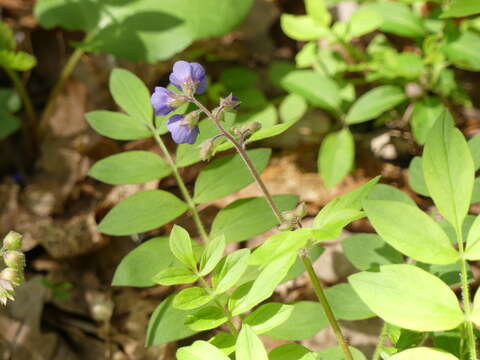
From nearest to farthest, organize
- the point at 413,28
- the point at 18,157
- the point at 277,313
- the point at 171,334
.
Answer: the point at 277,313 → the point at 171,334 → the point at 413,28 → the point at 18,157

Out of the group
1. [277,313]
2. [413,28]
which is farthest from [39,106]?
[277,313]

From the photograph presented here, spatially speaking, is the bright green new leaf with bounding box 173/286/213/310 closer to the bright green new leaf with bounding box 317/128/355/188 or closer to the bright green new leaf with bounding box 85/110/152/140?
the bright green new leaf with bounding box 85/110/152/140

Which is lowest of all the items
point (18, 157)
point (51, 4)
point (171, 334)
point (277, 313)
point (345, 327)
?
point (345, 327)

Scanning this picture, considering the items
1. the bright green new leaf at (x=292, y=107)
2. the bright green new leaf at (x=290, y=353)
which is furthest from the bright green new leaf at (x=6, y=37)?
the bright green new leaf at (x=290, y=353)

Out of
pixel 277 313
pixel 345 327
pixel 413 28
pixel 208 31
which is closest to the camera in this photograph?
pixel 277 313

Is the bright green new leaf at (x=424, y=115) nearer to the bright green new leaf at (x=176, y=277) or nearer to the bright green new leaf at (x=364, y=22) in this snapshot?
the bright green new leaf at (x=364, y=22)

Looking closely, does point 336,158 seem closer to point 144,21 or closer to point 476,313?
point 144,21

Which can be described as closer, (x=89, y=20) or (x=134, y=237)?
(x=134, y=237)

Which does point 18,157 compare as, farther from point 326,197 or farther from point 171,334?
point 171,334
